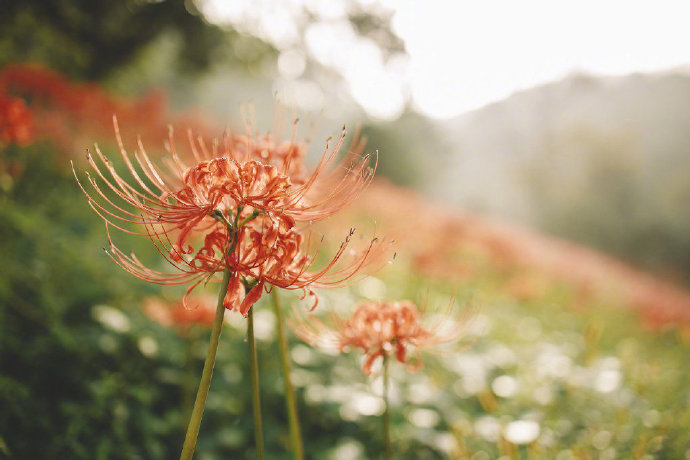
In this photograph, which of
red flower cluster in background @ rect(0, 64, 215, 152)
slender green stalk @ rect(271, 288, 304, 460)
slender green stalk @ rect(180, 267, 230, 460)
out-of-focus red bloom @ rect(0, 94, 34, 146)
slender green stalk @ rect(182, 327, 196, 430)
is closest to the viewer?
slender green stalk @ rect(180, 267, 230, 460)

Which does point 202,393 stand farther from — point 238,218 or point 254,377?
point 238,218

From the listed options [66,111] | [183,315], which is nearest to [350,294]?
[183,315]

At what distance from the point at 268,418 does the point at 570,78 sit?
18.4m

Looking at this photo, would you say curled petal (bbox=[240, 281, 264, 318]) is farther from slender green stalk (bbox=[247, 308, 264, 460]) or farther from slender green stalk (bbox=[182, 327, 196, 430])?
slender green stalk (bbox=[182, 327, 196, 430])

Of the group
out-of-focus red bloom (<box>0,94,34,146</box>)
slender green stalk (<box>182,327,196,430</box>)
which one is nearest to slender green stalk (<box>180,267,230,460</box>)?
slender green stalk (<box>182,327,196,430</box>)

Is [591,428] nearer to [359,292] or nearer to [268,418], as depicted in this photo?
[268,418]

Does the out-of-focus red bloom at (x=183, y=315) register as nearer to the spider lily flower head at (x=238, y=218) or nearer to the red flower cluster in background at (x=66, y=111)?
the spider lily flower head at (x=238, y=218)

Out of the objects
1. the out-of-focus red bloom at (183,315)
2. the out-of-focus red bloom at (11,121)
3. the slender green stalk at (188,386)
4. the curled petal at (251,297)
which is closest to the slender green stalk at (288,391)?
the curled petal at (251,297)

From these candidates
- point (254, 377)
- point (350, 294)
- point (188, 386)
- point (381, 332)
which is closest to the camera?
point (254, 377)

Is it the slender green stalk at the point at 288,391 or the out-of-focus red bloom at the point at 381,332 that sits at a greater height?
the out-of-focus red bloom at the point at 381,332

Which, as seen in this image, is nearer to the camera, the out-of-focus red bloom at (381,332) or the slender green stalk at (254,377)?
the slender green stalk at (254,377)

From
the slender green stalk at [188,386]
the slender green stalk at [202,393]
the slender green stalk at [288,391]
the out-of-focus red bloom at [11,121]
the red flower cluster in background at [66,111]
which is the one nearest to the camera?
the slender green stalk at [202,393]

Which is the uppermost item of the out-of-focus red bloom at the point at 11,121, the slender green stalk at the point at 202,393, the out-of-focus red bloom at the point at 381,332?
the out-of-focus red bloom at the point at 11,121

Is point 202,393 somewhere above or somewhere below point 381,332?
below
